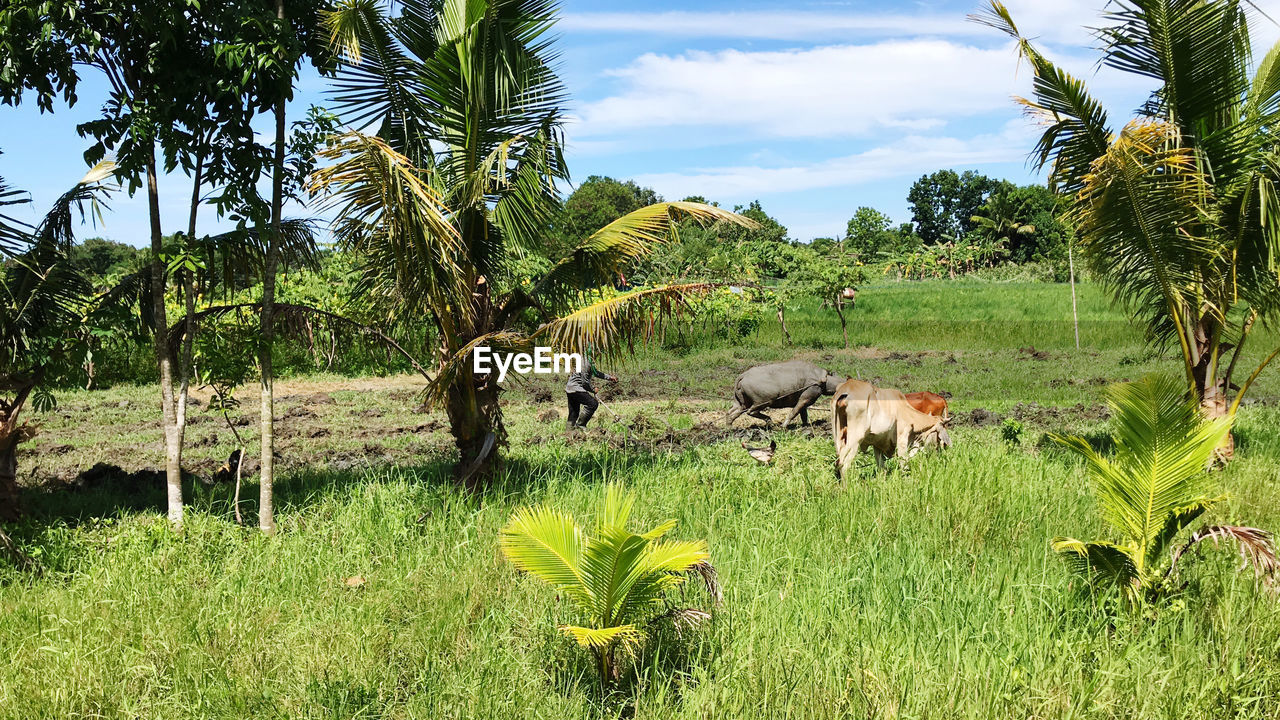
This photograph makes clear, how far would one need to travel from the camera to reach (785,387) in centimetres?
1240

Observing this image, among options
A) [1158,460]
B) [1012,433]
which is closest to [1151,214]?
[1012,433]

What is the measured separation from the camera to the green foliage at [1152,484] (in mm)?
4902

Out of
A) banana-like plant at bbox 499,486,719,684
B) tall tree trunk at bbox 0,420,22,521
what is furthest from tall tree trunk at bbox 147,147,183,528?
banana-like plant at bbox 499,486,719,684

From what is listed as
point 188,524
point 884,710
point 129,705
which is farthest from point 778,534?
point 188,524

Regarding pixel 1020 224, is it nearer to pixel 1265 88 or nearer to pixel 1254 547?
pixel 1265 88

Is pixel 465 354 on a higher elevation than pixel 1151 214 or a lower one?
lower

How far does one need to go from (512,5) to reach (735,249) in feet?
96.2

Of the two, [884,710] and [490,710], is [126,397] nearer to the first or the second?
[490,710]

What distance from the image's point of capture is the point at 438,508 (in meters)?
6.95

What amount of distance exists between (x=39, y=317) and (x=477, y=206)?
3436 millimetres

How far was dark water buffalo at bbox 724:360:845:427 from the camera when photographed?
1240 centimetres

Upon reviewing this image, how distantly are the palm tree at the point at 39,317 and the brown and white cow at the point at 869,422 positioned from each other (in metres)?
6.31

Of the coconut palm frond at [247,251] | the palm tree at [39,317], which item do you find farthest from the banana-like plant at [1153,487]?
the palm tree at [39,317]

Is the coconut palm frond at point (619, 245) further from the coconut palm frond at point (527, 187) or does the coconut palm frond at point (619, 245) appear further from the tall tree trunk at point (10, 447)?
the tall tree trunk at point (10, 447)
